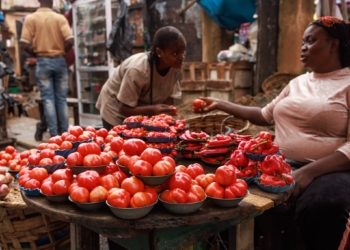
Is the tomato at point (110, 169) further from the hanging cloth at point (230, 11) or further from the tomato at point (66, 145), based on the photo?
Answer: the hanging cloth at point (230, 11)

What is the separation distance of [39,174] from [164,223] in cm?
77

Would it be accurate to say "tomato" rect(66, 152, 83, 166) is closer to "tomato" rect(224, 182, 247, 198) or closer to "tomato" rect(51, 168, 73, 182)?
"tomato" rect(51, 168, 73, 182)

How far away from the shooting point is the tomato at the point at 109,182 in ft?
5.12

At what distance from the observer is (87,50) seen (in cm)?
793

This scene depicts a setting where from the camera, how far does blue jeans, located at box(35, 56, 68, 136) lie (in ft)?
18.6

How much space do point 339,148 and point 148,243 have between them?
149 cm

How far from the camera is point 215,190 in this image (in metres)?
1.56

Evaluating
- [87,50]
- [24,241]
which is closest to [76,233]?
[24,241]

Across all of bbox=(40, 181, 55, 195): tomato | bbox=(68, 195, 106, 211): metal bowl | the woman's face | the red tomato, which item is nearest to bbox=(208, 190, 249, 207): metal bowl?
bbox=(68, 195, 106, 211): metal bowl

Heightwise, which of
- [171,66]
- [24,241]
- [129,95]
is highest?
[171,66]

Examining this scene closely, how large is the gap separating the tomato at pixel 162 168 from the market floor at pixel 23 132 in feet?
17.7

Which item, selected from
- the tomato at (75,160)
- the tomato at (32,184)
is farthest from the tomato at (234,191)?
the tomato at (32,184)

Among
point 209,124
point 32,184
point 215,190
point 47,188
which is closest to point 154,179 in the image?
point 215,190

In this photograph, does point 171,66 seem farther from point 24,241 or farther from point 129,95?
point 24,241
